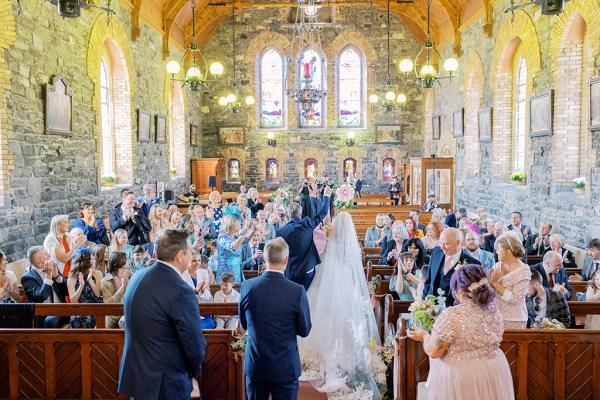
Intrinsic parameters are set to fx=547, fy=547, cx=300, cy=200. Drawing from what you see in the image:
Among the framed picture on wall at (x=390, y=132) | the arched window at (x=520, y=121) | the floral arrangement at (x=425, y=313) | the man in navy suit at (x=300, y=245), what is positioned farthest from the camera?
the framed picture on wall at (x=390, y=132)

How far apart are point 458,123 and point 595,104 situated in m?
8.52

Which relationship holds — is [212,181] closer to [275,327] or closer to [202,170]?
[202,170]

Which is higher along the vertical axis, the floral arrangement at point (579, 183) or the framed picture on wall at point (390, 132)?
the framed picture on wall at point (390, 132)

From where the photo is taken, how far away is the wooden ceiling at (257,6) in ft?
50.4

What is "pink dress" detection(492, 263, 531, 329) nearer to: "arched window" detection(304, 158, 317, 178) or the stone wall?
the stone wall

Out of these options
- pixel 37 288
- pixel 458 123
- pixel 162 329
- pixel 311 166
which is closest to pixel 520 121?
pixel 458 123

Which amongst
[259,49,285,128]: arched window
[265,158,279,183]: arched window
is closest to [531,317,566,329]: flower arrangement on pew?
[265,158,279,183]: arched window

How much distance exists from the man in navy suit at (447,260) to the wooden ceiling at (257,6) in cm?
1084

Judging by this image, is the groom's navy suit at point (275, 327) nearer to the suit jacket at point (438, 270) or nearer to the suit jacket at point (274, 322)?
the suit jacket at point (274, 322)

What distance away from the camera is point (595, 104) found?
858 centimetres

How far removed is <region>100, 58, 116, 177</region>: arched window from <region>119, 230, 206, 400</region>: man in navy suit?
36.4 feet

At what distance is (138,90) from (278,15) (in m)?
9.83

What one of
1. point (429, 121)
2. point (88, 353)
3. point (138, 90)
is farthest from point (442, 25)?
point (88, 353)

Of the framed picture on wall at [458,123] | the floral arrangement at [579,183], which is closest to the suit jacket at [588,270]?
the floral arrangement at [579,183]
